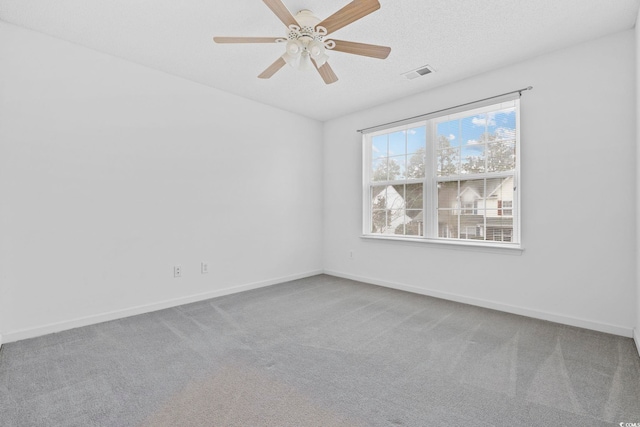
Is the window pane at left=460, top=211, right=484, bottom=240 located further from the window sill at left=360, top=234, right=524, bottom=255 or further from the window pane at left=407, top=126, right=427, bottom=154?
the window pane at left=407, top=126, right=427, bottom=154

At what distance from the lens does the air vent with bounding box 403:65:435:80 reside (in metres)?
3.18

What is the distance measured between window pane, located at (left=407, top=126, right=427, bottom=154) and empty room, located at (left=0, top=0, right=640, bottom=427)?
6cm

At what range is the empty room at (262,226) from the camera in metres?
1.81

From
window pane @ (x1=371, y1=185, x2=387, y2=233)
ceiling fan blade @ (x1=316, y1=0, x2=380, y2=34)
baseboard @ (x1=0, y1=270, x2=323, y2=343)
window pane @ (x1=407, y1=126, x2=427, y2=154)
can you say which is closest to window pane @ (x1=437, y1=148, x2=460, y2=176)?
window pane @ (x1=407, y1=126, x2=427, y2=154)

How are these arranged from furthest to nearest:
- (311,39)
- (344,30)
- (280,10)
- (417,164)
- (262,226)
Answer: (262,226) → (417,164) → (344,30) → (311,39) → (280,10)

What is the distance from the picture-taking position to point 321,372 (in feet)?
6.50

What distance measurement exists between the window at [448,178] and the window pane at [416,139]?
0.5 inches

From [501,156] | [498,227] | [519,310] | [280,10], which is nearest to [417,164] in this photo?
[501,156]

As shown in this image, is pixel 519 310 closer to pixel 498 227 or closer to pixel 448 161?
pixel 498 227

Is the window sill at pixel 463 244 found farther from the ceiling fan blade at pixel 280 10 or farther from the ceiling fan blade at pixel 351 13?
the ceiling fan blade at pixel 280 10

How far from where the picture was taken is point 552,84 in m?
2.88

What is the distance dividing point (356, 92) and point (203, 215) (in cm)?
248

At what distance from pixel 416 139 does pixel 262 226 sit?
2.45 meters

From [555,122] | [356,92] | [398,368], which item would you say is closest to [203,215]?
[356,92]
